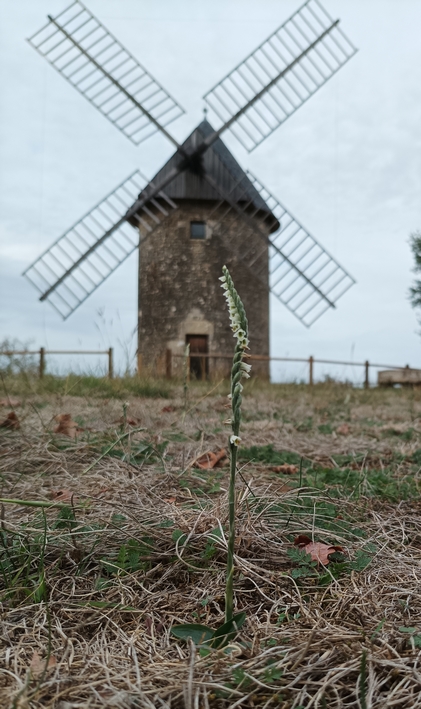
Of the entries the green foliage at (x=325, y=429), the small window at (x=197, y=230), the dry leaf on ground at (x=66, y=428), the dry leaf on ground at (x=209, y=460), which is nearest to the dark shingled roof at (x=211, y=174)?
the small window at (x=197, y=230)

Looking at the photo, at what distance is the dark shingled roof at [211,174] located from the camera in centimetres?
1452

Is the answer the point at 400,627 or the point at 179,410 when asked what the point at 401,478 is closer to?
the point at 400,627

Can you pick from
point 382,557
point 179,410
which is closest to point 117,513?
point 382,557

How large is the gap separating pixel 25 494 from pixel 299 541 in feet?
4.09

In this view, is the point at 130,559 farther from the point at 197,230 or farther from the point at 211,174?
the point at 197,230

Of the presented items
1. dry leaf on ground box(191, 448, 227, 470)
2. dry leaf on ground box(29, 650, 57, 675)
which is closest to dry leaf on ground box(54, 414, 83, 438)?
dry leaf on ground box(191, 448, 227, 470)

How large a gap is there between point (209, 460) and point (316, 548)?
1456mm

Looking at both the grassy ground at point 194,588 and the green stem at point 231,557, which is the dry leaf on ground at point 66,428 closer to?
the grassy ground at point 194,588

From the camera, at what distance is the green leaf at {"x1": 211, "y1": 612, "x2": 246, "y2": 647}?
1.30 metres

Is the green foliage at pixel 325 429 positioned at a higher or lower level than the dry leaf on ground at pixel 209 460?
lower

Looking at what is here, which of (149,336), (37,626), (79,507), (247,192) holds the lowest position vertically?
(37,626)

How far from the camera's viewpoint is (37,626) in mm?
1441

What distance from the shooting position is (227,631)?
51.4 inches

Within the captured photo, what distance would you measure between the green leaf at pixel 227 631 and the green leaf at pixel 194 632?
27 mm
